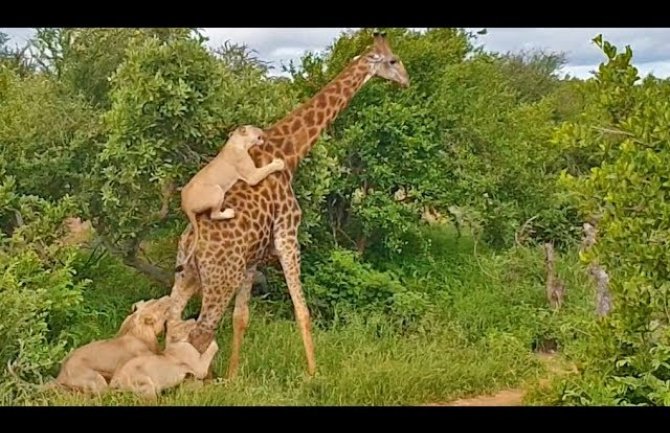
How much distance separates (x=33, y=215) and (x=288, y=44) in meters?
0.73

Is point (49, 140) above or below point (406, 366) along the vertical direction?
above

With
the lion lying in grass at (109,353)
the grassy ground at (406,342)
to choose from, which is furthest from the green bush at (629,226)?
the lion lying in grass at (109,353)

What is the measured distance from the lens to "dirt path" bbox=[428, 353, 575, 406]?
231 cm

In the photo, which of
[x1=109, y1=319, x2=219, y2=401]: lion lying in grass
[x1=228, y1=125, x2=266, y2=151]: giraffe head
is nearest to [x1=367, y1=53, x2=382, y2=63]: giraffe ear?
[x1=228, y1=125, x2=266, y2=151]: giraffe head

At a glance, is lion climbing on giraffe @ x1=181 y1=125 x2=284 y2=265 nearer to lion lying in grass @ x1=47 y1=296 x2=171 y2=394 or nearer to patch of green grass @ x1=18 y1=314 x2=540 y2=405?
lion lying in grass @ x1=47 y1=296 x2=171 y2=394

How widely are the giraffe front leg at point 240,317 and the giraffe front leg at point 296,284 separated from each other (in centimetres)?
8

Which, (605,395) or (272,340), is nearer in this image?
(605,395)

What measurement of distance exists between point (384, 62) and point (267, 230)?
0.49m

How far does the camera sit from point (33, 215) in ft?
7.88

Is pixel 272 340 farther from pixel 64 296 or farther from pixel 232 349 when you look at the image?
pixel 64 296

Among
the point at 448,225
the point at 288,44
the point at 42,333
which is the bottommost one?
the point at 42,333

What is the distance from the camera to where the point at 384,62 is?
2.40 m

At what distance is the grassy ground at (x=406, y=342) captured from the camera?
2.30 m
